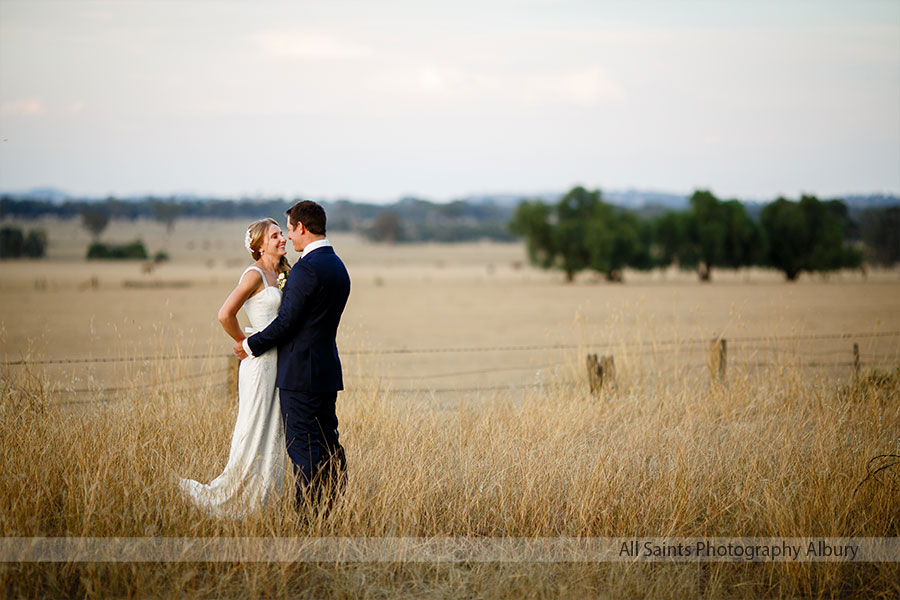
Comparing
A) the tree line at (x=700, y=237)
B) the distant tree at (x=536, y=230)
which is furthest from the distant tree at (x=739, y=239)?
the distant tree at (x=536, y=230)

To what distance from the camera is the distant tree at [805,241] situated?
5331cm

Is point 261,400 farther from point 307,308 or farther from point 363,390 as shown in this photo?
point 363,390

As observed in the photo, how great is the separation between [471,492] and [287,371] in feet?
5.18

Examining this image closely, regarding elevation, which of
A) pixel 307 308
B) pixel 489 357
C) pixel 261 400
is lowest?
pixel 489 357

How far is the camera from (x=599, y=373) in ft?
29.4

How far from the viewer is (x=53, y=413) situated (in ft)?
20.2

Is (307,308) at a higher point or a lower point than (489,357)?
higher

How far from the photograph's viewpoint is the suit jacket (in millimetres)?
4613

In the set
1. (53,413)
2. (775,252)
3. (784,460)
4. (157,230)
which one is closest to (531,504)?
(784,460)

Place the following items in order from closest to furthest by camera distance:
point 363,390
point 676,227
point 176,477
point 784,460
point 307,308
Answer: point 307,308
point 176,477
point 784,460
point 363,390
point 676,227

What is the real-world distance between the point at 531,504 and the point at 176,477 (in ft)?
7.76

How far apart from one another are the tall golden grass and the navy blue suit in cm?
33

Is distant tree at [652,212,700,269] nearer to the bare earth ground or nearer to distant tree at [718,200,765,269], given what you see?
the bare earth ground

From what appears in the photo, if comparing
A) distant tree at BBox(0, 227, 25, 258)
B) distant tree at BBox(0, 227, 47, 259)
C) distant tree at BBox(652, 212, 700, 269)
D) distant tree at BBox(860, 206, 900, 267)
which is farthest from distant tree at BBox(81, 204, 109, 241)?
distant tree at BBox(860, 206, 900, 267)
